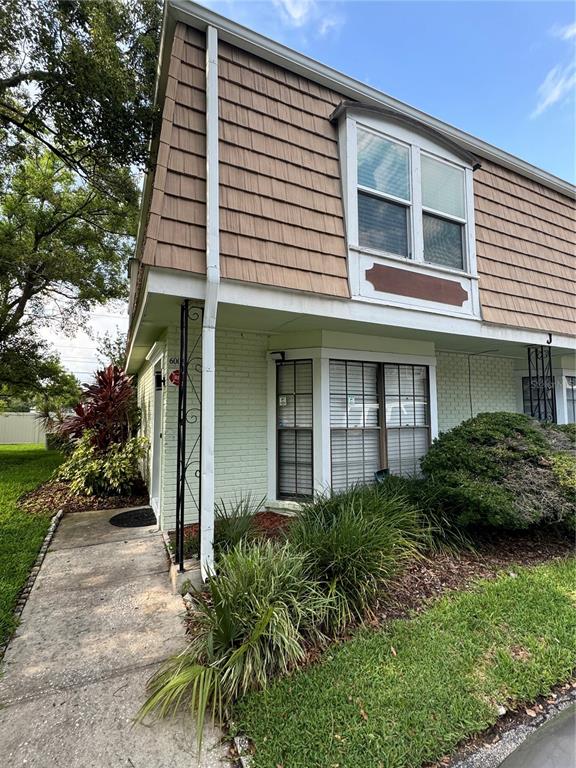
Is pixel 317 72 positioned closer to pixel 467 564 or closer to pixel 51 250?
pixel 467 564

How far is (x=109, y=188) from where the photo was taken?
9.84 metres

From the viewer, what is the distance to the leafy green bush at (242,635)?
2289 millimetres

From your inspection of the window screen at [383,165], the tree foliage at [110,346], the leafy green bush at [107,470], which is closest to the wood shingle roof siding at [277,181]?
the window screen at [383,165]

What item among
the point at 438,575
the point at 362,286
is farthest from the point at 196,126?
the point at 438,575

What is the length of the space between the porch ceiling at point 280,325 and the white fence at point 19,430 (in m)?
19.5

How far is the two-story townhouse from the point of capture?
3723 millimetres

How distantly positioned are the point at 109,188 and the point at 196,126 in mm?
7451

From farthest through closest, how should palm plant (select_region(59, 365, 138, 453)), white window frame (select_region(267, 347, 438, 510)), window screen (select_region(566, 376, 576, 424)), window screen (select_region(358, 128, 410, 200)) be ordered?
window screen (select_region(566, 376, 576, 424)) < palm plant (select_region(59, 365, 138, 453)) < white window frame (select_region(267, 347, 438, 510)) < window screen (select_region(358, 128, 410, 200))

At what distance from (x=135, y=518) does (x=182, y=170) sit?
4.92m

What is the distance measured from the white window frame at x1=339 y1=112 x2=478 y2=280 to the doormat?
15.8 feet

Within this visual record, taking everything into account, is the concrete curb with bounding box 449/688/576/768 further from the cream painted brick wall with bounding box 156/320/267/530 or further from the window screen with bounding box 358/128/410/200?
the window screen with bounding box 358/128/410/200

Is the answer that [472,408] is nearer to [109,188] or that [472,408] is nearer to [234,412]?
[234,412]

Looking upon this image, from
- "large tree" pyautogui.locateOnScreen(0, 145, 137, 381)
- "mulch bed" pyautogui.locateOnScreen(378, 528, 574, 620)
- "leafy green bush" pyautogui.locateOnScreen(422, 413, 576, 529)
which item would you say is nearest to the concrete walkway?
"mulch bed" pyautogui.locateOnScreen(378, 528, 574, 620)

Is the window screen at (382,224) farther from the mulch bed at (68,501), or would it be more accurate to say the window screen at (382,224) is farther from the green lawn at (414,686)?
the mulch bed at (68,501)
